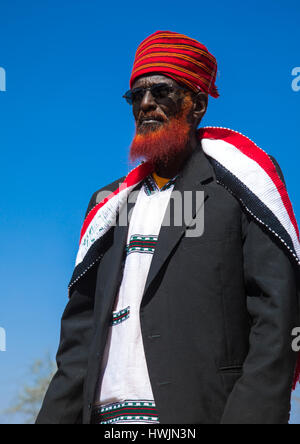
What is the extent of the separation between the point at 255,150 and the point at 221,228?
65cm

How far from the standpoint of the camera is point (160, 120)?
414cm

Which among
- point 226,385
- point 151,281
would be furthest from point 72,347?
point 226,385

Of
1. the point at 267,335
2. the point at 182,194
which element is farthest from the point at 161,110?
→ the point at 267,335

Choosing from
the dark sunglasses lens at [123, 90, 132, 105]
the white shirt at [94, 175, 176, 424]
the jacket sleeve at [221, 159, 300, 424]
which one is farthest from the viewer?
the dark sunglasses lens at [123, 90, 132, 105]

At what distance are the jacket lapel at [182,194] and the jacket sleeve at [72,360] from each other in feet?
2.48

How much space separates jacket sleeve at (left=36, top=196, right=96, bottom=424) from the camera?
391cm

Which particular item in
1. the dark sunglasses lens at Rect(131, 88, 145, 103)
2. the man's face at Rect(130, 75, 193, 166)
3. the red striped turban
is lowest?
the man's face at Rect(130, 75, 193, 166)

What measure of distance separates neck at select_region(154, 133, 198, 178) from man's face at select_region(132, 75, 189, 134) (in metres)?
0.22

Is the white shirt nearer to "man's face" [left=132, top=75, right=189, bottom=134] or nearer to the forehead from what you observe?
"man's face" [left=132, top=75, right=189, bottom=134]

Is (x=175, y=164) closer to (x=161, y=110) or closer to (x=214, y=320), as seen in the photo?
(x=161, y=110)

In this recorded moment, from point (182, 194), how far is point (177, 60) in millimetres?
931

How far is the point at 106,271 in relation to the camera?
3930mm

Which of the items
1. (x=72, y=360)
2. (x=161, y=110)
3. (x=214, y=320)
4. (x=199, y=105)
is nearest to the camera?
(x=214, y=320)

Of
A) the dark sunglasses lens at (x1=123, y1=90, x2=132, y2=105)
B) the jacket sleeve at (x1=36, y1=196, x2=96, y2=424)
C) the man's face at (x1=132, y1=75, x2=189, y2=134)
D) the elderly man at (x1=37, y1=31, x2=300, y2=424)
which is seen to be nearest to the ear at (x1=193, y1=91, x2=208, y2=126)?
the elderly man at (x1=37, y1=31, x2=300, y2=424)
